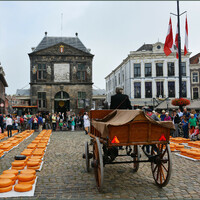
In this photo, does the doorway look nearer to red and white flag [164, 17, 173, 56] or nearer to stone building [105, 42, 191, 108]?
stone building [105, 42, 191, 108]

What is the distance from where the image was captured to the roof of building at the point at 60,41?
33250 millimetres

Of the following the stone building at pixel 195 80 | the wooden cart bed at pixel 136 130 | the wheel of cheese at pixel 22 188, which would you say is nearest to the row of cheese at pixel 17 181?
the wheel of cheese at pixel 22 188

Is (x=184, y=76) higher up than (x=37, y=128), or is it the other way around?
(x=184, y=76)

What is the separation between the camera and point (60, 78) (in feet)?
104

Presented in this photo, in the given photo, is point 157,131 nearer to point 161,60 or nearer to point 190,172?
point 190,172

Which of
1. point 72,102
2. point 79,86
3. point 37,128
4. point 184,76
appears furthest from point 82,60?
point 184,76

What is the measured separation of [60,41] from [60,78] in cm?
667

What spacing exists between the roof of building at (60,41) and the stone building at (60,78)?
1238 millimetres

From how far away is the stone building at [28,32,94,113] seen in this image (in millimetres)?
31094

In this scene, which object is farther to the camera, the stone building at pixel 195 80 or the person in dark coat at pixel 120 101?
the stone building at pixel 195 80

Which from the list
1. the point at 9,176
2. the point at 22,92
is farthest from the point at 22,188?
the point at 22,92

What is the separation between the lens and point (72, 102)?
3142 centimetres

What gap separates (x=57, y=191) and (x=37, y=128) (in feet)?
63.2

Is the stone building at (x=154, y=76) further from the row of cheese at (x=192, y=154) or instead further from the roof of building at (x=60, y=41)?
the row of cheese at (x=192, y=154)
